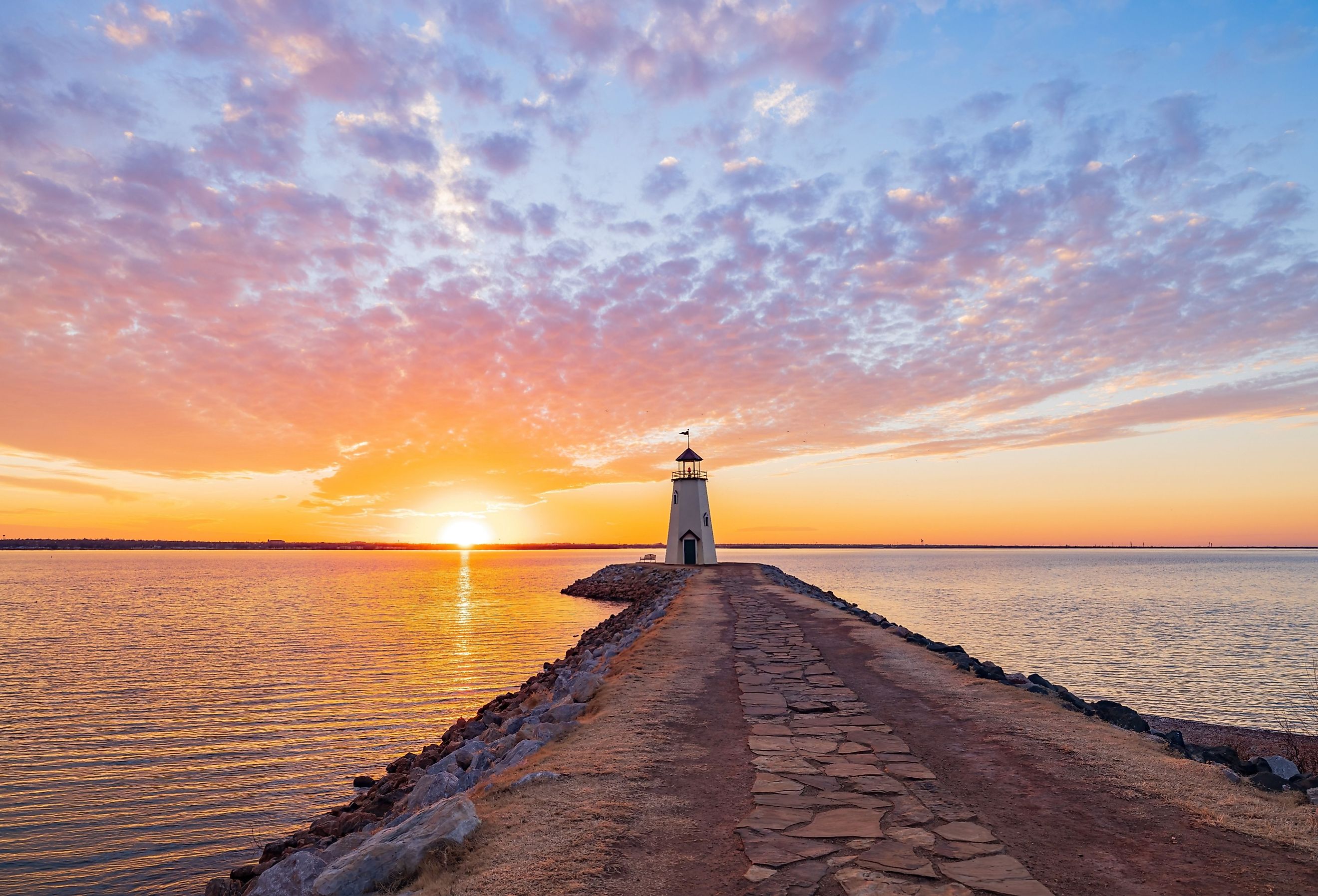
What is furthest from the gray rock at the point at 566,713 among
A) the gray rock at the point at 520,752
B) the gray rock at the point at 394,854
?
the gray rock at the point at 394,854

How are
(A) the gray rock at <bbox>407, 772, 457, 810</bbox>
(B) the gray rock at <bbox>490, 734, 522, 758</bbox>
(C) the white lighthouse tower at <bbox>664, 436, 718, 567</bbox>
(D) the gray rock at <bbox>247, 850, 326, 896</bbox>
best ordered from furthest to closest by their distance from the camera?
(C) the white lighthouse tower at <bbox>664, 436, 718, 567</bbox>, (B) the gray rock at <bbox>490, 734, 522, 758</bbox>, (A) the gray rock at <bbox>407, 772, 457, 810</bbox>, (D) the gray rock at <bbox>247, 850, 326, 896</bbox>

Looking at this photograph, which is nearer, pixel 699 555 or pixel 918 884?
pixel 918 884

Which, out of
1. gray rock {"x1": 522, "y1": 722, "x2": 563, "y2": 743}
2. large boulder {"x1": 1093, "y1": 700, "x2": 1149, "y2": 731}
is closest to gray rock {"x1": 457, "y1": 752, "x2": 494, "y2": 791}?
gray rock {"x1": 522, "y1": 722, "x2": 563, "y2": 743}

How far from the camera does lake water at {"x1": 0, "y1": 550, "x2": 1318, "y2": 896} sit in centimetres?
896

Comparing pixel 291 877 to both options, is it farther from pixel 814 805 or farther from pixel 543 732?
pixel 814 805

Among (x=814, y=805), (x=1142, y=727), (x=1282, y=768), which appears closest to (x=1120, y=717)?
(x=1142, y=727)

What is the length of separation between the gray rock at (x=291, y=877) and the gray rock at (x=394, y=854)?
748 millimetres

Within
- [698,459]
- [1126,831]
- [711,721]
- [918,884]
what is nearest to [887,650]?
[711,721]

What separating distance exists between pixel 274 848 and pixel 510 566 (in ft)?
356

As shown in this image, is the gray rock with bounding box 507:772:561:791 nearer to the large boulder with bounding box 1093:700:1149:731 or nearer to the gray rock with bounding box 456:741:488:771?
the gray rock with bounding box 456:741:488:771

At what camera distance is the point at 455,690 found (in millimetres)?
17219

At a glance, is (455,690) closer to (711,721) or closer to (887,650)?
(887,650)

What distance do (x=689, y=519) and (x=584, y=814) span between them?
125 ft

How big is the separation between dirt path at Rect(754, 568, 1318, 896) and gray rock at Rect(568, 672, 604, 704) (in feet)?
11.4
